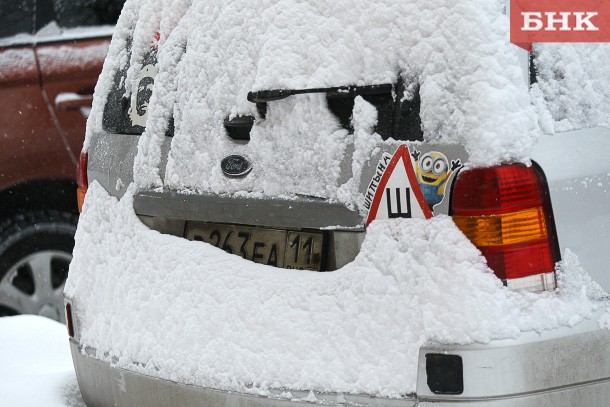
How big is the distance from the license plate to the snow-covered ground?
111 cm

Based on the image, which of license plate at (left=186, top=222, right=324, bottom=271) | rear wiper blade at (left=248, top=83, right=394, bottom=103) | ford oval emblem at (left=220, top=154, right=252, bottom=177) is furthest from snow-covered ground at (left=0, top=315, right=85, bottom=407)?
rear wiper blade at (left=248, top=83, right=394, bottom=103)

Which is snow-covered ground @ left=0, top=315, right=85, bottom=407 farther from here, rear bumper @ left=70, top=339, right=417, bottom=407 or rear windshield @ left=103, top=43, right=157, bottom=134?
rear windshield @ left=103, top=43, right=157, bottom=134

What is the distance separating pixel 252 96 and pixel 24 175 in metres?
2.99

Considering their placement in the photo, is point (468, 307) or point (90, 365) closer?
point (468, 307)

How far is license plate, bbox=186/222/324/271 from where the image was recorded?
2.78 m

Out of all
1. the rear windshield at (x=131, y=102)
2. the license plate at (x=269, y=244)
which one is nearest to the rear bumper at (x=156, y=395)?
the license plate at (x=269, y=244)

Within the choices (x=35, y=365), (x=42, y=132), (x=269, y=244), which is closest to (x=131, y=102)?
(x=269, y=244)

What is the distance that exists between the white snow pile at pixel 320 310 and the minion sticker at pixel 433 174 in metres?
0.06

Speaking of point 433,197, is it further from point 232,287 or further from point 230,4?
point 230,4

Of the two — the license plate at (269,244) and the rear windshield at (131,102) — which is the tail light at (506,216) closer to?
the license plate at (269,244)

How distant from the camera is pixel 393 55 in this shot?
8.73ft

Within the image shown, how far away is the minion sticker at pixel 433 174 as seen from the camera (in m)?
2.55

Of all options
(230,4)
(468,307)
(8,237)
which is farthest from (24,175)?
(468,307)

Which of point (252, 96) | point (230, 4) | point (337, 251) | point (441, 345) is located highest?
point (230, 4)
